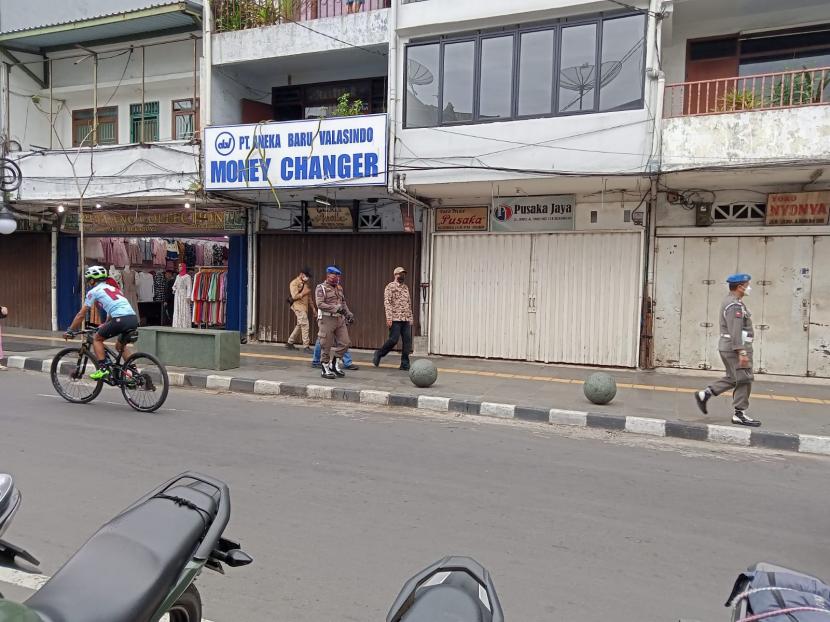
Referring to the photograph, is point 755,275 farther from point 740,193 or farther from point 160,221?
point 160,221

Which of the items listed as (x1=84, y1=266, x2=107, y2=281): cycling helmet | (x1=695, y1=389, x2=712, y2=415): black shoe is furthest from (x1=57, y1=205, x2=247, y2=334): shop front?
(x1=695, y1=389, x2=712, y2=415): black shoe

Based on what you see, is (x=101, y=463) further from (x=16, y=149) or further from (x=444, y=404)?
(x=16, y=149)

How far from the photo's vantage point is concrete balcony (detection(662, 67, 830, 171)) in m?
9.09

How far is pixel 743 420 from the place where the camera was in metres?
7.29

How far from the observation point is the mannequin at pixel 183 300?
610 inches

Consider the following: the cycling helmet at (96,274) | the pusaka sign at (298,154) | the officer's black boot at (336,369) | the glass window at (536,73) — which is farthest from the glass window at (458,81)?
the cycling helmet at (96,274)

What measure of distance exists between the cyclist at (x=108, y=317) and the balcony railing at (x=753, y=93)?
875 centimetres


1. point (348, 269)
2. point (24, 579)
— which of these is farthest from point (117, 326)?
point (348, 269)

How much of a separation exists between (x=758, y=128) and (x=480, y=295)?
5.55 m

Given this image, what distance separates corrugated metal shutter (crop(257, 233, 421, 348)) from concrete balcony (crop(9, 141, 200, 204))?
2399 mm

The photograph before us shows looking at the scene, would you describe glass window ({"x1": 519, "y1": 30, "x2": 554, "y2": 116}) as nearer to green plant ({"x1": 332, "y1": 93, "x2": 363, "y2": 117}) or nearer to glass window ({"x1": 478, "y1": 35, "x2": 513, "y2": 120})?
glass window ({"x1": 478, "y1": 35, "x2": 513, "y2": 120})

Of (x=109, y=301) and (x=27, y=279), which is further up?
(x=27, y=279)

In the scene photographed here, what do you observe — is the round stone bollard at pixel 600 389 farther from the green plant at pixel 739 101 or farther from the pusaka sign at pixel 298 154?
the pusaka sign at pixel 298 154

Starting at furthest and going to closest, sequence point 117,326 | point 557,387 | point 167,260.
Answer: point 167,260 → point 557,387 → point 117,326
